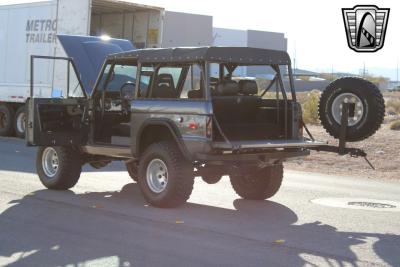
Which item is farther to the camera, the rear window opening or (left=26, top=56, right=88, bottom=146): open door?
(left=26, top=56, right=88, bottom=146): open door

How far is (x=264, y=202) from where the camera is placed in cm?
1038

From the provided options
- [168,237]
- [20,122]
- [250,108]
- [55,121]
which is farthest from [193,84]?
[20,122]

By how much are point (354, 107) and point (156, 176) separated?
2.81 meters

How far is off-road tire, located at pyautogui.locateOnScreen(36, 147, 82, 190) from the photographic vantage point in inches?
432

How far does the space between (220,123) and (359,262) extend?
3.52 meters

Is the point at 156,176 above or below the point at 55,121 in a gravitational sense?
below

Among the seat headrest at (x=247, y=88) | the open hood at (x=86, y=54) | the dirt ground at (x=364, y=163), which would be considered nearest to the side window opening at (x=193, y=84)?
the seat headrest at (x=247, y=88)

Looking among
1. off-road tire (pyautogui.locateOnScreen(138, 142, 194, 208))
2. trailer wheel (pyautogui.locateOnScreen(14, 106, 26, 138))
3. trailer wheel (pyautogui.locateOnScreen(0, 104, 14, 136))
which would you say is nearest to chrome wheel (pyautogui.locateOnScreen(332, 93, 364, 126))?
off-road tire (pyautogui.locateOnScreen(138, 142, 194, 208))

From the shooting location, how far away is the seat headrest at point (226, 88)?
9484 millimetres

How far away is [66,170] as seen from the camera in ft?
35.9

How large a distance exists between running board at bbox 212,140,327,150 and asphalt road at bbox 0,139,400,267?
89 centimetres

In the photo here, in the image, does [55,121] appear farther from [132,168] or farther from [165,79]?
[165,79]

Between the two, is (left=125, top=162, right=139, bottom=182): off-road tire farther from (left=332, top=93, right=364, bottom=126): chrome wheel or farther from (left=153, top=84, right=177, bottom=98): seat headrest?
(left=332, top=93, right=364, bottom=126): chrome wheel

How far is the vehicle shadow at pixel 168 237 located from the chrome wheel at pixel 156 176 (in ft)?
0.99
